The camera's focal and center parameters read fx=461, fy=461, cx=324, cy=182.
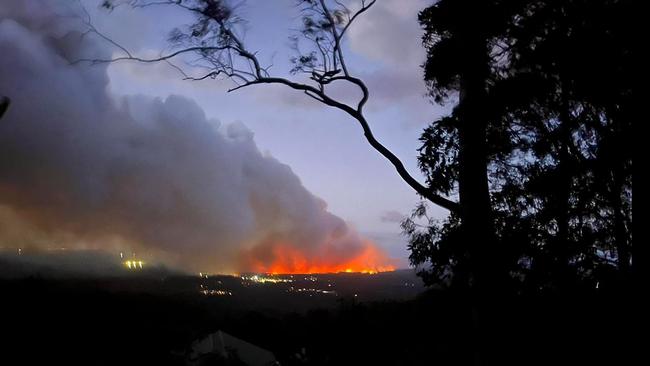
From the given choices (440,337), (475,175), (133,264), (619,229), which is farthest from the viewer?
(133,264)

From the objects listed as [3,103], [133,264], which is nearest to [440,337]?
[3,103]

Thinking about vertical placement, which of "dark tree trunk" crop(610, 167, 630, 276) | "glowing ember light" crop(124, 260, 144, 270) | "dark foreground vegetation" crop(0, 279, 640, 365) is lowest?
"dark foreground vegetation" crop(0, 279, 640, 365)

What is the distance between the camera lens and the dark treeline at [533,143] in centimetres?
653

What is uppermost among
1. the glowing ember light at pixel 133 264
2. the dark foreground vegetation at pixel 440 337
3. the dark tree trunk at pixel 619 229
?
the glowing ember light at pixel 133 264

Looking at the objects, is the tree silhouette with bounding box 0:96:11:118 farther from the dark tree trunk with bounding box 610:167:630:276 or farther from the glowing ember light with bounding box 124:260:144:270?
the glowing ember light with bounding box 124:260:144:270

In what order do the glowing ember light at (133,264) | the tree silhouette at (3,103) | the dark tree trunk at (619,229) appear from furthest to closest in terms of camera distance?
the glowing ember light at (133,264) < the dark tree trunk at (619,229) < the tree silhouette at (3,103)

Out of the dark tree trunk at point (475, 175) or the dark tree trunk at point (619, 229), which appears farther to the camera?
the dark tree trunk at point (619, 229)

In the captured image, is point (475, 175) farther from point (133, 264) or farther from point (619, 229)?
point (133, 264)

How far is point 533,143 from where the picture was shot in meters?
9.82

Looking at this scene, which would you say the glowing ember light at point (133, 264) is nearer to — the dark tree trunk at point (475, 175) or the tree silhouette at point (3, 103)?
the tree silhouette at point (3, 103)

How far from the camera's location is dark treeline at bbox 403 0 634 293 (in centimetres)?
653

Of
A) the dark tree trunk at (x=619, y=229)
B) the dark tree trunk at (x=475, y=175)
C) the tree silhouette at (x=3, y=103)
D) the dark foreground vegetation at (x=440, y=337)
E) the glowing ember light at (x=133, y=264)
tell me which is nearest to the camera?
the tree silhouette at (x=3, y=103)

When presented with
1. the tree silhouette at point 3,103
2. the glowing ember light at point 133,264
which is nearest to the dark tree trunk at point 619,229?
the tree silhouette at point 3,103

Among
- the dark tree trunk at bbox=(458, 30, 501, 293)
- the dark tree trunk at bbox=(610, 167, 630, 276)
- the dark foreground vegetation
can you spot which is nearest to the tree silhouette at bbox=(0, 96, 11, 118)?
the dark tree trunk at bbox=(458, 30, 501, 293)
